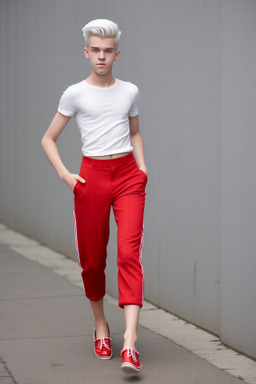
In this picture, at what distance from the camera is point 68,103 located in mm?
4867

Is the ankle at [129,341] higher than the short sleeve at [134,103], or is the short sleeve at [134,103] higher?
the short sleeve at [134,103]

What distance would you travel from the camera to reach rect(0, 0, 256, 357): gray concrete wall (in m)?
5.20

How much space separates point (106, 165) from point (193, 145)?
1256 mm

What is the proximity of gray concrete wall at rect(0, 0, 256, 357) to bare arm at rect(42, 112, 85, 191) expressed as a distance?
106 cm

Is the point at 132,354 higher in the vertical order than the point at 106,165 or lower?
lower

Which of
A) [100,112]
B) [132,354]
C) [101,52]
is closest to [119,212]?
[100,112]

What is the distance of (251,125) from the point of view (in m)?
5.07

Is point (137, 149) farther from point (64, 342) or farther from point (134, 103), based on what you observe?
point (64, 342)

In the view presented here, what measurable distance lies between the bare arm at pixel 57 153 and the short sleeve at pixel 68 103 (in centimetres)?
5

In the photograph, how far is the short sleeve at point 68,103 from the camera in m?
4.85

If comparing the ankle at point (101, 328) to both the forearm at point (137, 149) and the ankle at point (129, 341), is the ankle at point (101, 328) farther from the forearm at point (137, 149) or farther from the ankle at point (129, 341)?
the forearm at point (137, 149)

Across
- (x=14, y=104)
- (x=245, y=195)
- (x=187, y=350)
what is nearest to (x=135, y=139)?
(x=245, y=195)

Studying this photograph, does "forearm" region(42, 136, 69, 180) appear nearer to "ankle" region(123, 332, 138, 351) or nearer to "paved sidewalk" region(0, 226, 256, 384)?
"ankle" region(123, 332, 138, 351)

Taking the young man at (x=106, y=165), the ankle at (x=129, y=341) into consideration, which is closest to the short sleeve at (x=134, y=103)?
the young man at (x=106, y=165)
